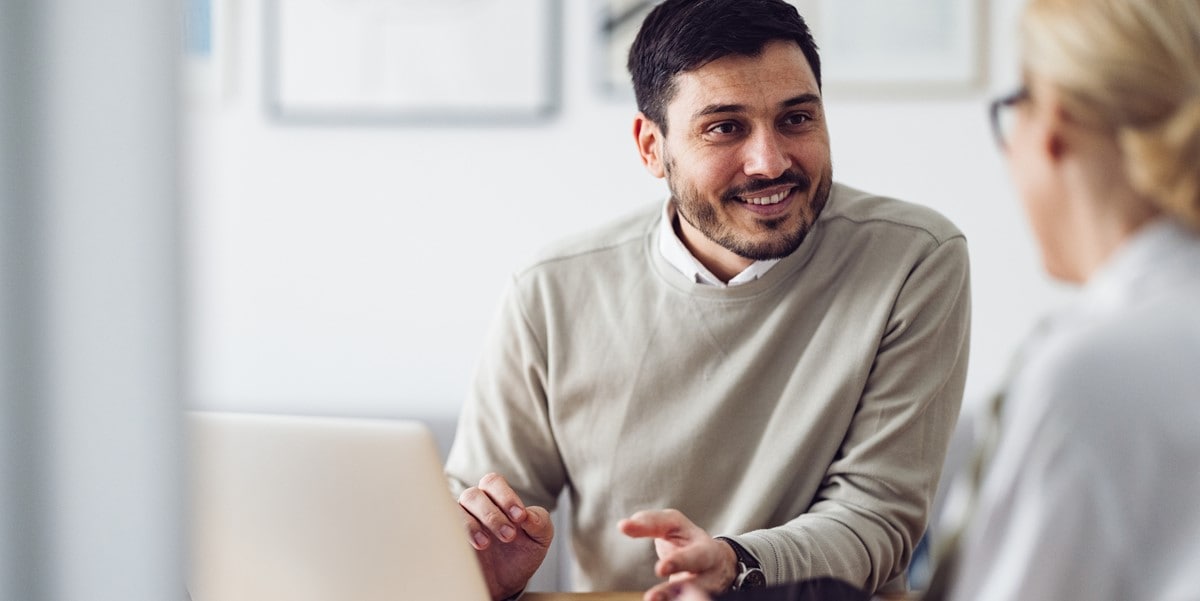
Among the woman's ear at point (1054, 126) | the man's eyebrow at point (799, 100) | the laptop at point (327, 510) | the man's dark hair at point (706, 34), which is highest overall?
the man's dark hair at point (706, 34)

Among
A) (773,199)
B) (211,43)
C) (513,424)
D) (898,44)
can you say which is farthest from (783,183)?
(211,43)

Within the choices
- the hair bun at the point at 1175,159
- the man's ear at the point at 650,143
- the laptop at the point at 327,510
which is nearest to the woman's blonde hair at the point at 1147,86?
the hair bun at the point at 1175,159

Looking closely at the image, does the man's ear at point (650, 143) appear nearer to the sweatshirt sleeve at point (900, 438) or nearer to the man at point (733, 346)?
the man at point (733, 346)

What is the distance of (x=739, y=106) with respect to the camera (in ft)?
5.09

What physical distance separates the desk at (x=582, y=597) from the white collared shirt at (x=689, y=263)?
47 centimetres

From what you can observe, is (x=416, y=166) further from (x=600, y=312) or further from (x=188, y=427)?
(x=188, y=427)

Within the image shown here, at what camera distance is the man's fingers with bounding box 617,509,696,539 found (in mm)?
1161

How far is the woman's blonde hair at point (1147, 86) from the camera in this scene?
80cm

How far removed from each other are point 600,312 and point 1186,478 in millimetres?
984

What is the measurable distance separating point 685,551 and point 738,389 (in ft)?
1.40

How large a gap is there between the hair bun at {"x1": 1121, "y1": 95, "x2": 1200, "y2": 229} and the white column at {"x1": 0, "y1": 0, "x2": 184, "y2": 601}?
0.80 m

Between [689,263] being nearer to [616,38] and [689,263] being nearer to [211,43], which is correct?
[616,38]

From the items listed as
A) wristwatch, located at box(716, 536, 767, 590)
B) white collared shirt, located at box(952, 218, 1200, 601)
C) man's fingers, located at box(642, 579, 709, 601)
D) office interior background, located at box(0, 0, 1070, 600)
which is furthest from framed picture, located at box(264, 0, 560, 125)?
white collared shirt, located at box(952, 218, 1200, 601)

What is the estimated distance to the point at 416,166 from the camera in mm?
2582
